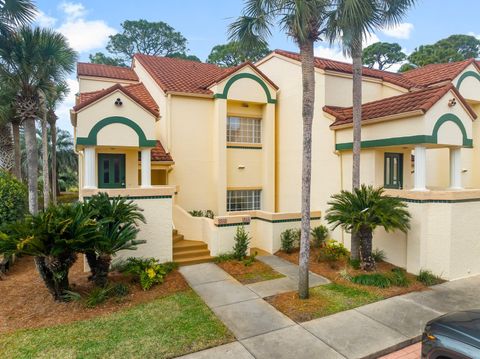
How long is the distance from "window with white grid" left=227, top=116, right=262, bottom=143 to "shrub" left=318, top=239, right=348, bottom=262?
264 inches

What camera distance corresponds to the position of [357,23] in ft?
23.2

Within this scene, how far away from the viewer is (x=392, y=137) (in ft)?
32.0

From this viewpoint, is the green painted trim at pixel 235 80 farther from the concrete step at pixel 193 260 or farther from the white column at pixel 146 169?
the concrete step at pixel 193 260

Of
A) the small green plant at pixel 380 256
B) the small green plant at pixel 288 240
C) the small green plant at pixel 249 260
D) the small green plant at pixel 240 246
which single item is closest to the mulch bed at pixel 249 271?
the small green plant at pixel 249 260

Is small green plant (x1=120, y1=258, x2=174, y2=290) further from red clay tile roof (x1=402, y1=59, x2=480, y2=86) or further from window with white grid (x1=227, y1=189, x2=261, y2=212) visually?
red clay tile roof (x1=402, y1=59, x2=480, y2=86)

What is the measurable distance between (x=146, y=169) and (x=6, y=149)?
11.2 meters

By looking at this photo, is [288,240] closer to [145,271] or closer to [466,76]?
[145,271]

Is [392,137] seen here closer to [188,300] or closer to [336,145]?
[336,145]

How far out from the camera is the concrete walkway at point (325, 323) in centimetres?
533

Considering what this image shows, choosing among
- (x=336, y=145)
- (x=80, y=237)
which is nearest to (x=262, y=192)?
(x=336, y=145)

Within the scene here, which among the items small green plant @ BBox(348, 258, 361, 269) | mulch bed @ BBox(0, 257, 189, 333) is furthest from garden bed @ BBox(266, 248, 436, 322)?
mulch bed @ BBox(0, 257, 189, 333)

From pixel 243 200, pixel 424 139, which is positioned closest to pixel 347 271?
pixel 424 139

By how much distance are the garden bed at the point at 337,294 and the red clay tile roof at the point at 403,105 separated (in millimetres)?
5174

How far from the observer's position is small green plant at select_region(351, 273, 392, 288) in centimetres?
825
